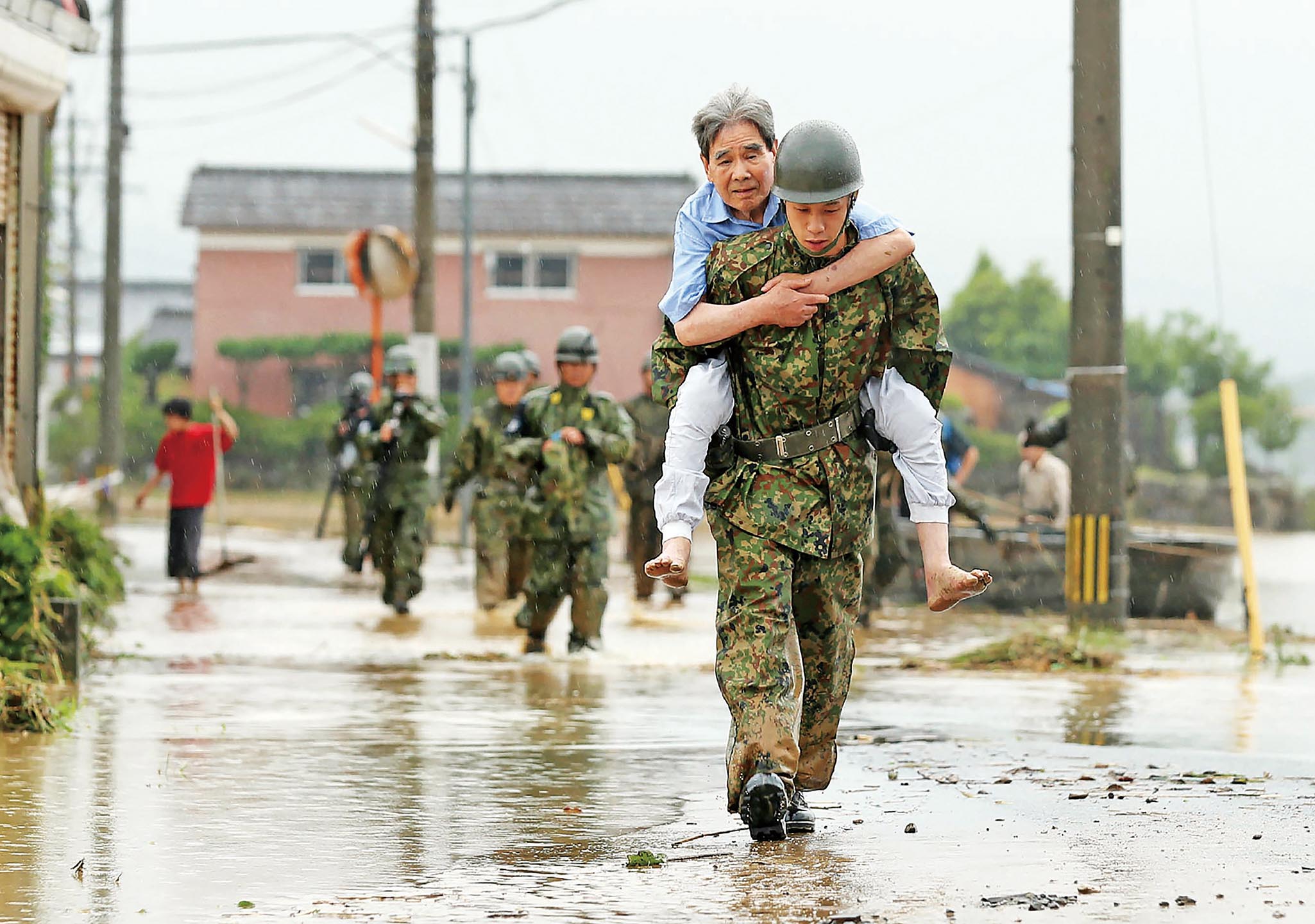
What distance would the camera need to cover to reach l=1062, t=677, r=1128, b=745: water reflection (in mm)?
7953

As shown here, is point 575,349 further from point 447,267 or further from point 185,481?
point 447,267

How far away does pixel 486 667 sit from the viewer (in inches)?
427

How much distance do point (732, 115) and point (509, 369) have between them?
812 centimetres

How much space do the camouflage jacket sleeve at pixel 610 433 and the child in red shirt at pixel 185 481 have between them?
5801mm

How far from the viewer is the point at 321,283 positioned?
51.5 meters

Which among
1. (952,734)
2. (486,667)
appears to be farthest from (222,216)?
(952,734)

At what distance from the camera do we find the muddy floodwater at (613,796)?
185 inches

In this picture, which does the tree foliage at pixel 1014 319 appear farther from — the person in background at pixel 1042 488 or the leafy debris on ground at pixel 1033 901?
the leafy debris on ground at pixel 1033 901

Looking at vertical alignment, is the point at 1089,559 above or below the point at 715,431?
below

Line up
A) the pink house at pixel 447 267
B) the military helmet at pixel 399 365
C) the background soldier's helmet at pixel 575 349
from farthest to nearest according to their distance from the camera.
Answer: the pink house at pixel 447 267
the military helmet at pixel 399 365
the background soldier's helmet at pixel 575 349

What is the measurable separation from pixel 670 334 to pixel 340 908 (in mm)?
1872

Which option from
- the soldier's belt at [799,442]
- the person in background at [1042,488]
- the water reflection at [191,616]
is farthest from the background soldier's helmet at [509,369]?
the soldier's belt at [799,442]

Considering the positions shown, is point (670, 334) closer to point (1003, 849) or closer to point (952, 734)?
point (1003, 849)

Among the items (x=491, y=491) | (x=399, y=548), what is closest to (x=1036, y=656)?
(x=491, y=491)
